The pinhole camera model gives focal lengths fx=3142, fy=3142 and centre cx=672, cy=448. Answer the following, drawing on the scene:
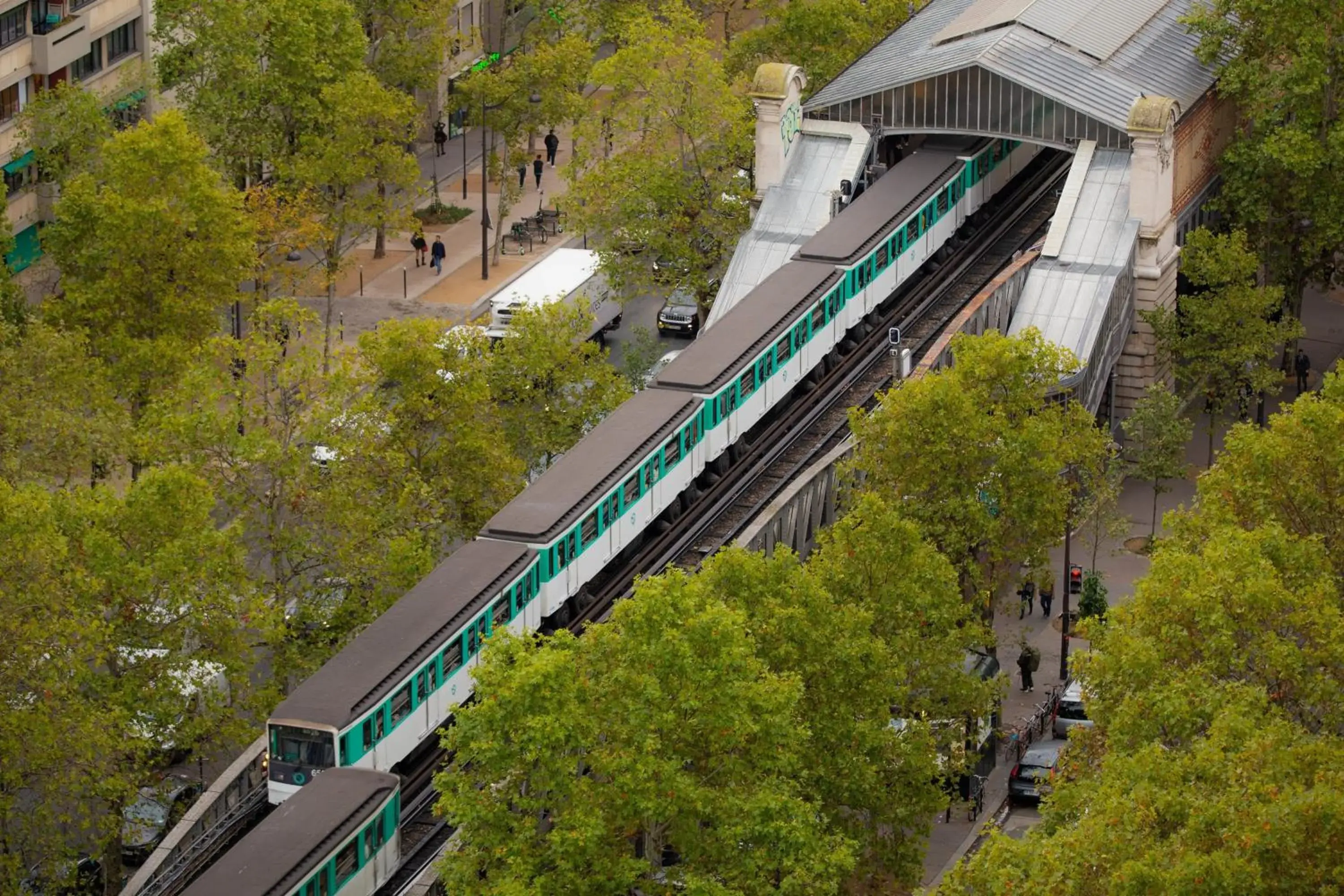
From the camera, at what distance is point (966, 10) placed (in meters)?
128

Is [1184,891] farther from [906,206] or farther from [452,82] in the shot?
[452,82]

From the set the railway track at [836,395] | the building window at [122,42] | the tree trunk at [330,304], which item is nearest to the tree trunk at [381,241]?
the tree trunk at [330,304]

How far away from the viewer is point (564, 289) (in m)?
124

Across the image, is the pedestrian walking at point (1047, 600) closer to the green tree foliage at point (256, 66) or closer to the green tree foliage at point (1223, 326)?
the green tree foliage at point (1223, 326)

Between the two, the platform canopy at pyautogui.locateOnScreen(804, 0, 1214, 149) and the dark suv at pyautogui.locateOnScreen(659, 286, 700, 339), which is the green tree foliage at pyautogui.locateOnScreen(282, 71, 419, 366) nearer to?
the dark suv at pyautogui.locateOnScreen(659, 286, 700, 339)

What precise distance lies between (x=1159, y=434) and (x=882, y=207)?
15.0 m

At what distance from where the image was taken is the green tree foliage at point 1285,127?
117 metres

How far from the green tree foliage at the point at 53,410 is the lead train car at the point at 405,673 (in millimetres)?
14096

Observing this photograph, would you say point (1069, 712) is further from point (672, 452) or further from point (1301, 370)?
point (1301, 370)

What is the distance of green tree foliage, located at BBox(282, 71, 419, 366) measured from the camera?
399 ft

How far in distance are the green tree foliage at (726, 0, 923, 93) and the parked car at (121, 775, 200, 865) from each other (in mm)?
54250

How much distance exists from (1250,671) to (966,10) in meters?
57.2

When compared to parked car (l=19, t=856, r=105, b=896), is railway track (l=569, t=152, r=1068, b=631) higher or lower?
higher

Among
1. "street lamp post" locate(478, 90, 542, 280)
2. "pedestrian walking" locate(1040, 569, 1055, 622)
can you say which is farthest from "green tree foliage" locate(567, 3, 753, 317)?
"pedestrian walking" locate(1040, 569, 1055, 622)
